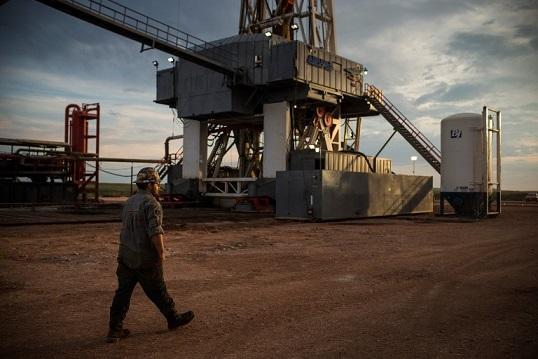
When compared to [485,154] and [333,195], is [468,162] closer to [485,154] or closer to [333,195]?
[485,154]

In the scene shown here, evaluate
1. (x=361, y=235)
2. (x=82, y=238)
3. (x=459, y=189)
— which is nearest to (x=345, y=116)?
(x=459, y=189)

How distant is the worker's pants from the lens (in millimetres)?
5086

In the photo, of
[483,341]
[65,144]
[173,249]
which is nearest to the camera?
[483,341]

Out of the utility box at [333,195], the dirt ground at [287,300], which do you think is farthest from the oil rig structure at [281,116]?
the dirt ground at [287,300]

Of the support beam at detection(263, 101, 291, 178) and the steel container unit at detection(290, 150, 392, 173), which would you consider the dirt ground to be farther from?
the support beam at detection(263, 101, 291, 178)

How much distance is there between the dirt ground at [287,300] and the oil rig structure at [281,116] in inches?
405

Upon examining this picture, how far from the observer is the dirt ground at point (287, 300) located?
4.89m

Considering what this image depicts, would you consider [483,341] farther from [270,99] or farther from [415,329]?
[270,99]

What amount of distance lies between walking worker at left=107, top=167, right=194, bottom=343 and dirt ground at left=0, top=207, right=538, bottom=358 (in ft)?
0.87

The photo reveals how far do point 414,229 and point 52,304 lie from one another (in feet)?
46.4

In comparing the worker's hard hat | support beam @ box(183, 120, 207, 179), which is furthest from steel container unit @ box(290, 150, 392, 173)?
the worker's hard hat

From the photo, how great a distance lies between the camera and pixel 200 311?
20.5 ft

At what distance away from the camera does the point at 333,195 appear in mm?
21625

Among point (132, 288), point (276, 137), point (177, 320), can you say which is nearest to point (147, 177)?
point (132, 288)
